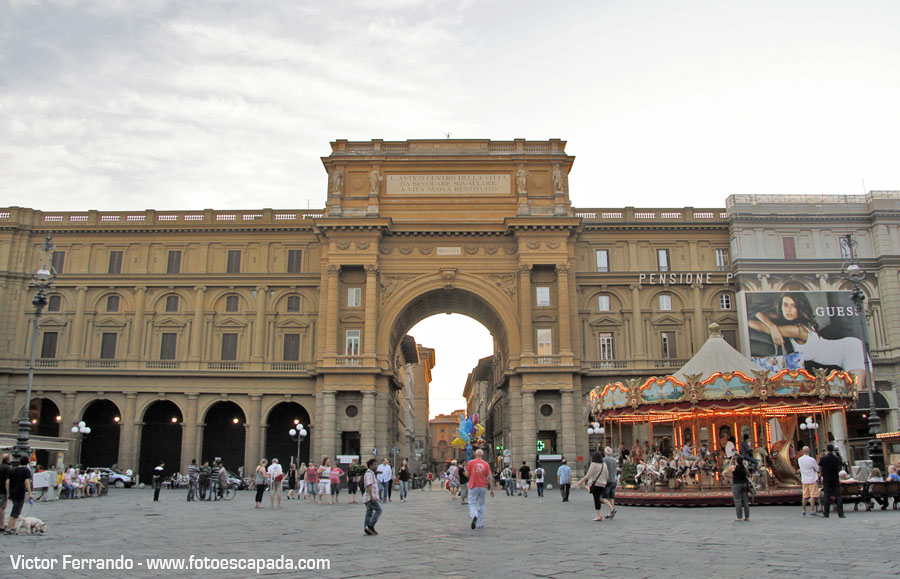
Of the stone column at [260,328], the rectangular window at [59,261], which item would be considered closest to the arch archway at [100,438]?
the rectangular window at [59,261]

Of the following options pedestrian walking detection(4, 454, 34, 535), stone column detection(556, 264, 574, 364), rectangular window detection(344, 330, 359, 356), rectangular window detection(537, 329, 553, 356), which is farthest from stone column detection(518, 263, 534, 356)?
pedestrian walking detection(4, 454, 34, 535)

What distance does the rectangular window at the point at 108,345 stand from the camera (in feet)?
157

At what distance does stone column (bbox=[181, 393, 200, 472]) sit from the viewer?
45656 millimetres

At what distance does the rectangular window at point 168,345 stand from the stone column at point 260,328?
5196 mm

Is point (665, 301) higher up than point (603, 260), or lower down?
lower down

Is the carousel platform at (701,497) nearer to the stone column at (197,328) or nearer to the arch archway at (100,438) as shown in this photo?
the stone column at (197,328)

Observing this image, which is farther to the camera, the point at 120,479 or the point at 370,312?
the point at 370,312

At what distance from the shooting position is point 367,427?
4362 centimetres

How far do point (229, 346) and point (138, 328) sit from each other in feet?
19.6

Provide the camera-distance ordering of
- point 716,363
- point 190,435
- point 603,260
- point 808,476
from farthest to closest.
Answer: point 603,260, point 190,435, point 716,363, point 808,476

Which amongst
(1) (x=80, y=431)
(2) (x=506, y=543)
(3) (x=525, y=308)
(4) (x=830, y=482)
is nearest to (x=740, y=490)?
(4) (x=830, y=482)

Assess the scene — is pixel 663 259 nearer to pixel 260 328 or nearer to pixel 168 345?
pixel 260 328

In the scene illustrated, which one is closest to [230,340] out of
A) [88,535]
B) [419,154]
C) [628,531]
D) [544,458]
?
[419,154]

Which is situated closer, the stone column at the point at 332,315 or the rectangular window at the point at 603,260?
the stone column at the point at 332,315
